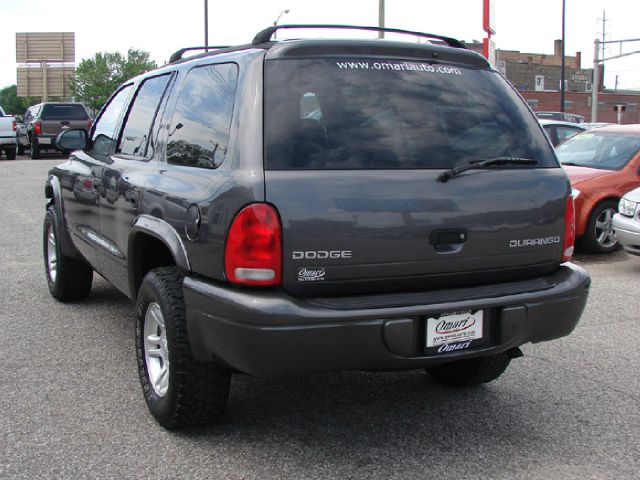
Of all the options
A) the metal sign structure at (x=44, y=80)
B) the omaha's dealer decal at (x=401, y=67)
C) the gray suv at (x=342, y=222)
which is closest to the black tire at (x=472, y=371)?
the gray suv at (x=342, y=222)

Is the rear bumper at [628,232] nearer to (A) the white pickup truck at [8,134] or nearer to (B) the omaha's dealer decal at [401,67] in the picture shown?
(B) the omaha's dealer decal at [401,67]

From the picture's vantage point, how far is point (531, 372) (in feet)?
15.4

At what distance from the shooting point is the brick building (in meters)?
73.6

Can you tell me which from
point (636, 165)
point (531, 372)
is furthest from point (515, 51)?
point (531, 372)

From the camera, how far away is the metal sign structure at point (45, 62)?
53844 mm

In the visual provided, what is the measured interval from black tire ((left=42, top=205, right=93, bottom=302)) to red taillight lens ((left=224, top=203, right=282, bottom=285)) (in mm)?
3222

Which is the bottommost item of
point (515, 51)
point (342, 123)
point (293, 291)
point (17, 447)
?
point (17, 447)

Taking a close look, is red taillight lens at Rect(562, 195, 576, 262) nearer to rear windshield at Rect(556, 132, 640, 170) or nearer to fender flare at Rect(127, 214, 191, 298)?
fender flare at Rect(127, 214, 191, 298)

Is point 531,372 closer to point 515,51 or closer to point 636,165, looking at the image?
point 636,165

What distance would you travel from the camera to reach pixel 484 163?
3467 mm

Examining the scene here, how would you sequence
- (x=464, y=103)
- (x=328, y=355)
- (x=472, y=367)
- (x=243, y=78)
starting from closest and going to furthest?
1. (x=328, y=355)
2. (x=243, y=78)
3. (x=464, y=103)
4. (x=472, y=367)

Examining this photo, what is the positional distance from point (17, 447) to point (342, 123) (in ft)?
6.73

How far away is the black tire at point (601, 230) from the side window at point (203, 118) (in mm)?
6306

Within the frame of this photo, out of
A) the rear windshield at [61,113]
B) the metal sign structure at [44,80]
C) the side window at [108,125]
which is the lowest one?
the side window at [108,125]
